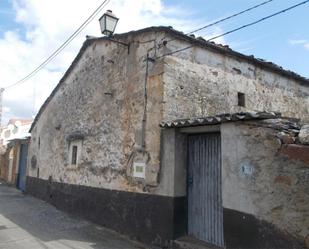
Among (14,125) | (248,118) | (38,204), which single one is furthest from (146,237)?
(14,125)

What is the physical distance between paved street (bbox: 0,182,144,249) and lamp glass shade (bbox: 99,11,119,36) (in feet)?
16.5

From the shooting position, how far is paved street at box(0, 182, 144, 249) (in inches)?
280

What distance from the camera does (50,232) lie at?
27.2ft

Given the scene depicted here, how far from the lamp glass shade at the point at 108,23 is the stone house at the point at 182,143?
617 millimetres

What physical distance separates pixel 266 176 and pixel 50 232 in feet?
18.7

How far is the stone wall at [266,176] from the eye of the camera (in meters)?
4.56

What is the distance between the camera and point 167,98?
7367mm

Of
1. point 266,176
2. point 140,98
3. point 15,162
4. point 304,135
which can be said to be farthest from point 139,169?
point 15,162

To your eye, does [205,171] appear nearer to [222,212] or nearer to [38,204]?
[222,212]

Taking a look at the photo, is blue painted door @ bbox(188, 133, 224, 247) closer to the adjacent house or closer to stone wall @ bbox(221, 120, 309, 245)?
stone wall @ bbox(221, 120, 309, 245)

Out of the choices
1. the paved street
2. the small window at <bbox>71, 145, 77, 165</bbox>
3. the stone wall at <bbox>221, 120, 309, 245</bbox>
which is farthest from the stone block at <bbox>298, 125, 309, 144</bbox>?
the small window at <bbox>71, 145, 77, 165</bbox>

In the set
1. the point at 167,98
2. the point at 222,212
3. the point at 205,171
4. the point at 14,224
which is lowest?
the point at 14,224

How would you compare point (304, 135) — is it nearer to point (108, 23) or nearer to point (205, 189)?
point (205, 189)

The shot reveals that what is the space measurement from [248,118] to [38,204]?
33.9 feet
